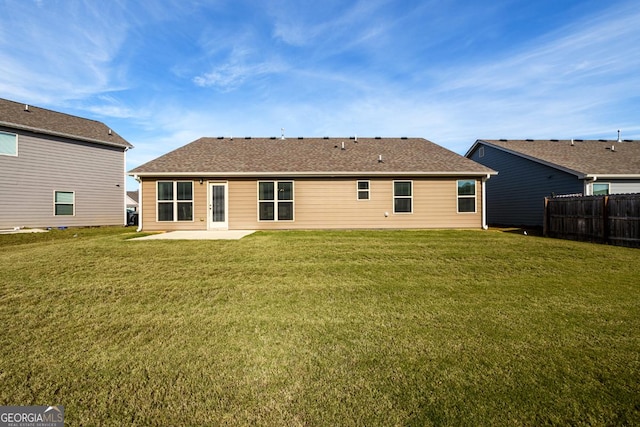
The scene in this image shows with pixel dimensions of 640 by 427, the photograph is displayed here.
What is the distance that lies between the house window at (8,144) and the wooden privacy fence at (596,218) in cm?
2596

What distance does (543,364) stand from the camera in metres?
2.79

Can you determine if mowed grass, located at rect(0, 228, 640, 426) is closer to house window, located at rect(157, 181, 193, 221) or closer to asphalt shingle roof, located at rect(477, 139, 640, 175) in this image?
house window, located at rect(157, 181, 193, 221)

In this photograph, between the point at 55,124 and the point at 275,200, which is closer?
the point at 275,200

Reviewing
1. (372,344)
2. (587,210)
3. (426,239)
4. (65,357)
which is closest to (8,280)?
(65,357)

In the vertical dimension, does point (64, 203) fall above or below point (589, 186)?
below

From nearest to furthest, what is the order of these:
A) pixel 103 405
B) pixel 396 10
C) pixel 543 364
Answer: pixel 103 405
pixel 543 364
pixel 396 10

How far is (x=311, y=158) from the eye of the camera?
1588 cm

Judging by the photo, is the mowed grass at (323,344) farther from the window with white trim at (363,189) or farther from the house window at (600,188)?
the house window at (600,188)

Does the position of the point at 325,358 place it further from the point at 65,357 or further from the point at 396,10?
the point at 396,10

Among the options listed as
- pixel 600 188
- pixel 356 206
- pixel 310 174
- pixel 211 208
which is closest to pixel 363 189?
pixel 356 206

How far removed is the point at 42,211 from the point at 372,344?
20.4 metres

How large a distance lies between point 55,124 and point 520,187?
90.8 feet

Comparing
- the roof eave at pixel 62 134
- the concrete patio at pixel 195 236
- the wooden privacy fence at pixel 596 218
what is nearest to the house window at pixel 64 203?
the roof eave at pixel 62 134

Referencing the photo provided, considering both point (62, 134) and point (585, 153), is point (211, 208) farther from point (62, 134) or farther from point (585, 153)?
point (585, 153)
